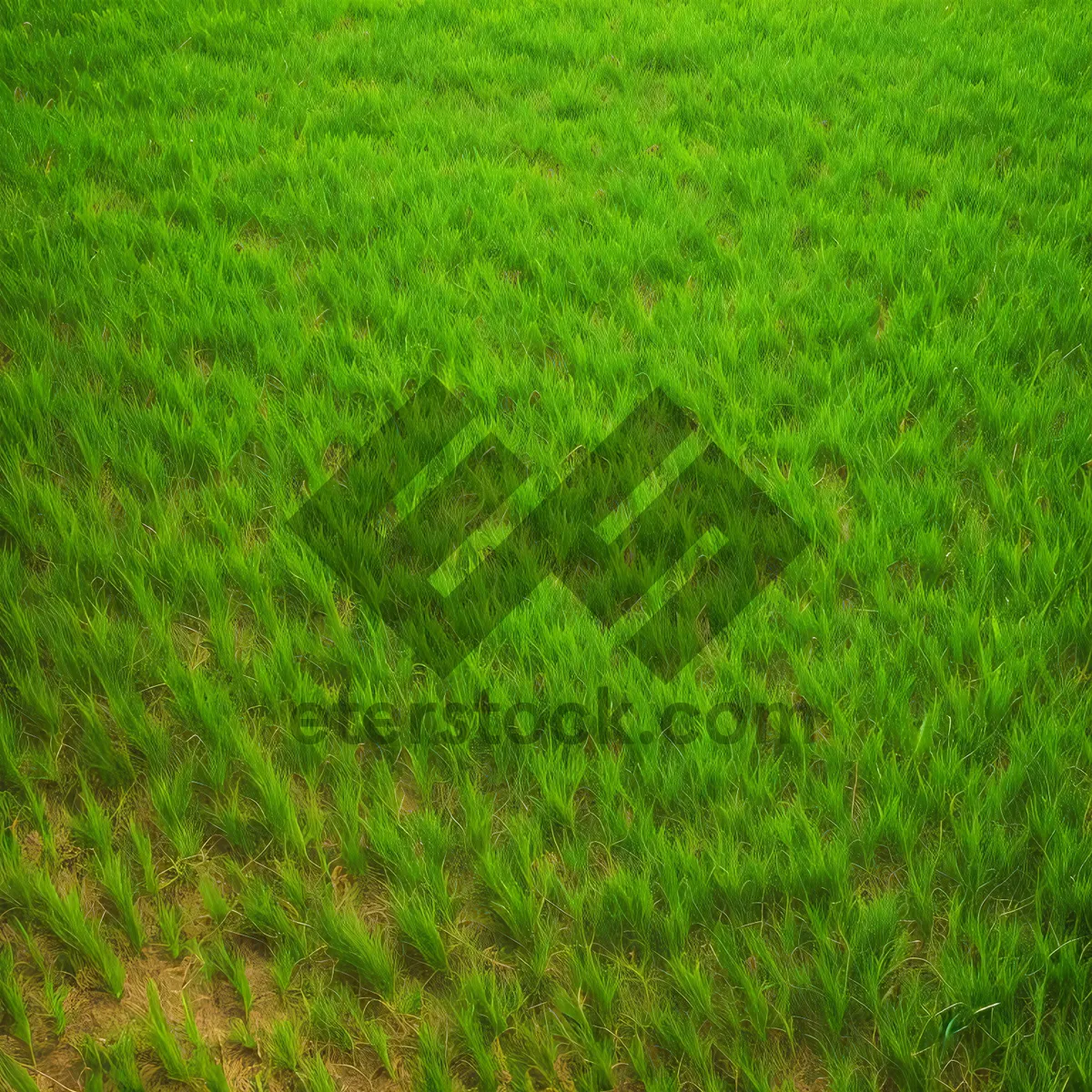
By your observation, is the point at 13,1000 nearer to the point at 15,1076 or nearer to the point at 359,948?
the point at 15,1076

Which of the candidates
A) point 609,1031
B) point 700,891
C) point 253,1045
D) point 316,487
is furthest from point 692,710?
point 316,487

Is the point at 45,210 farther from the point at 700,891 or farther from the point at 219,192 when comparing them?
the point at 700,891

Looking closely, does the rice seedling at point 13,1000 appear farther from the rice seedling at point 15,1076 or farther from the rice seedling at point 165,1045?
the rice seedling at point 165,1045

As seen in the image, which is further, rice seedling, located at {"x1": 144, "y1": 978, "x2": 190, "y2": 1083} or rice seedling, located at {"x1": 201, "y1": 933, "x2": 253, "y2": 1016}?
rice seedling, located at {"x1": 201, "y1": 933, "x2": 253, "y2": 1016}

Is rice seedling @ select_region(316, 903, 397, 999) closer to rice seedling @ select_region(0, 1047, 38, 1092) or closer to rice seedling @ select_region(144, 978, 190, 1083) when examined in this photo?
rice seedling @ select_region(144, 978, 190, 1083)

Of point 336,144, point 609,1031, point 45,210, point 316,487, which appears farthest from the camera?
point 336,144

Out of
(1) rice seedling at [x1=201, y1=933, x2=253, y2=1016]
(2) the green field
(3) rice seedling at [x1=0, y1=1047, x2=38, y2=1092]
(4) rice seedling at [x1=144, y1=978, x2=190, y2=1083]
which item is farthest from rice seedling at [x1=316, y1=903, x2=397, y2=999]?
(3) rice seedling at [x1=0, y1=1047, x2=38, y2=1092]

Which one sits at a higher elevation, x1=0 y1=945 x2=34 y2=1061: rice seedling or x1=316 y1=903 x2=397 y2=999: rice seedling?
x1=0 y1=945 x2=34 y2=1061: rice seedling

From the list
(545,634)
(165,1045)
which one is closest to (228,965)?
(165,1045)
